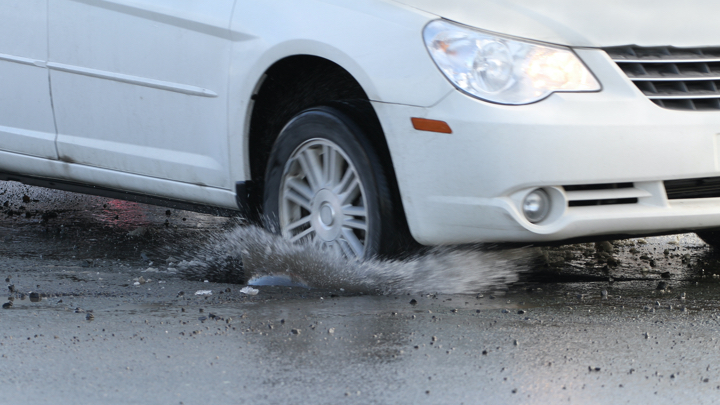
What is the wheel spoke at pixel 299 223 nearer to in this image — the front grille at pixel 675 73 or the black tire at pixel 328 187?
the black tire at pixel 328 187

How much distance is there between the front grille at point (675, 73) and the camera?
362 cm

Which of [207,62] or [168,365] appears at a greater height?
[207,62]

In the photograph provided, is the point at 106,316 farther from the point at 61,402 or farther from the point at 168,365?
the point at 61,402

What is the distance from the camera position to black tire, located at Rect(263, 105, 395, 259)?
379cm

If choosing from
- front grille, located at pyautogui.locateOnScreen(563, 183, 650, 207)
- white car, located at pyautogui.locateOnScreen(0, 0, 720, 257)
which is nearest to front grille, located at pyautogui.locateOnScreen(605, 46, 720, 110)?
white car, located at pyautogui.locateOnScreen(0, 0, 720, 257)

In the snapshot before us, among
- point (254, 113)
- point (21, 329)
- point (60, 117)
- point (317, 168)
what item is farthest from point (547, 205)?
point (60, 117)

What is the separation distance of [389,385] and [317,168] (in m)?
1.63

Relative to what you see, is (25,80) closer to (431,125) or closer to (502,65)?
(431,125)

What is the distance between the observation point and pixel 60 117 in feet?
16.1

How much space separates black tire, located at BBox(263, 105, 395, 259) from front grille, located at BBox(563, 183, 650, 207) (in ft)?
2.21

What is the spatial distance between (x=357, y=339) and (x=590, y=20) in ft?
4.86

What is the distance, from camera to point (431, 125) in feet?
11.6

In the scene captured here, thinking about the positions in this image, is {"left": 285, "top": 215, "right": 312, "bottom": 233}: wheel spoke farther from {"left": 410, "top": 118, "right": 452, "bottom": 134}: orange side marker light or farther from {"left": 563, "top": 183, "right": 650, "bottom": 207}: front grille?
{"left": 563, "top": 183, "right": 650, "bottom": 207}: front grille

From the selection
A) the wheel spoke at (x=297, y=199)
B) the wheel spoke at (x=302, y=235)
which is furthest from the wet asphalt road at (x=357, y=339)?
the wheel spoke at (x=297, y=199)
